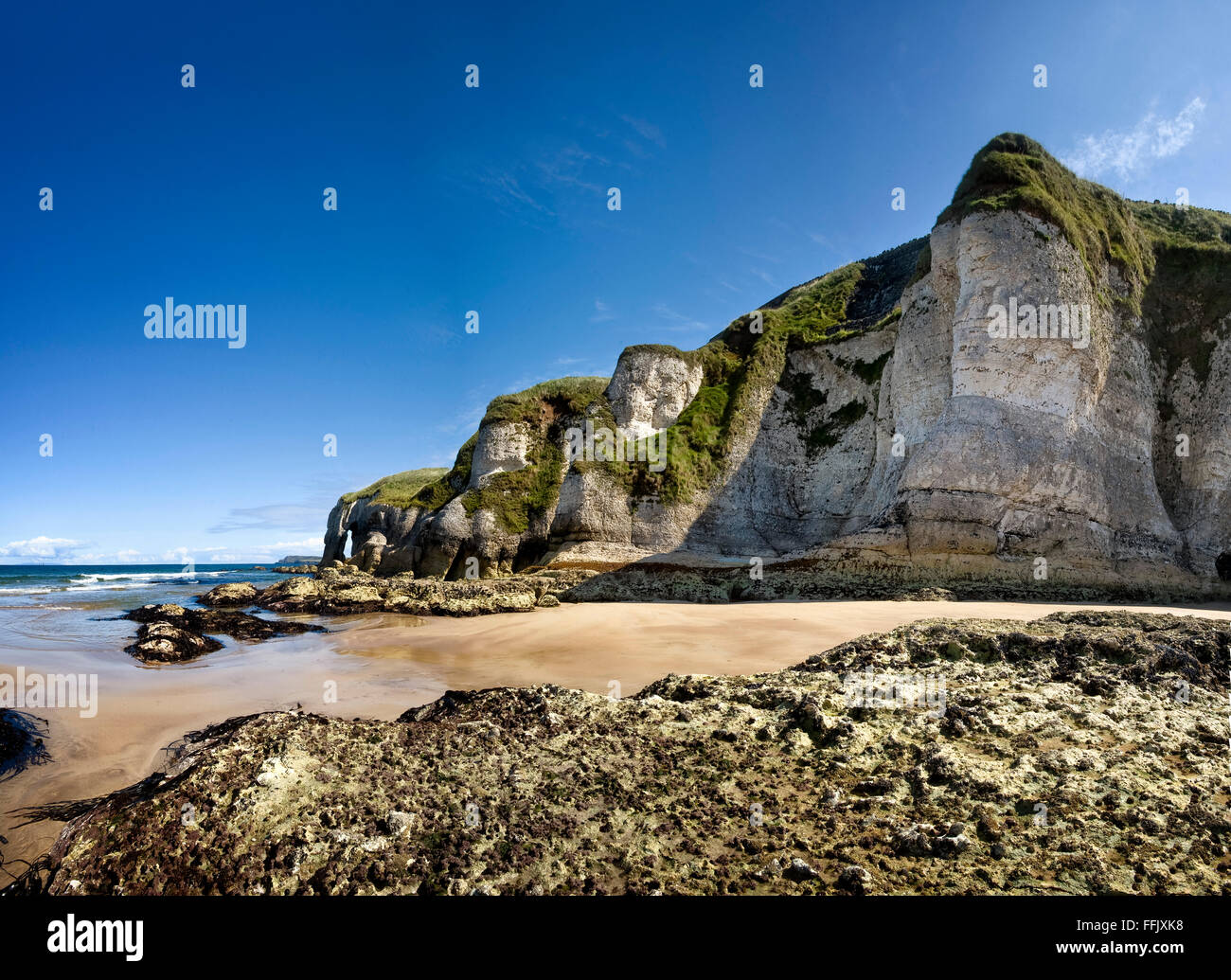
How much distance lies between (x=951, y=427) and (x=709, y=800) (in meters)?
19.4

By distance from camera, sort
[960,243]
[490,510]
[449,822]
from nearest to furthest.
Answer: [449,822]
[960,243]
[490,510]

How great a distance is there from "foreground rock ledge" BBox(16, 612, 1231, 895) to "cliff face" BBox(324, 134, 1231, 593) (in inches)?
601

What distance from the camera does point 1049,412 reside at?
1914 cm

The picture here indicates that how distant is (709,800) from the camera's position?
316 cm

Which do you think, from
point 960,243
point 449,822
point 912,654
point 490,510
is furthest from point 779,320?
point 449,822

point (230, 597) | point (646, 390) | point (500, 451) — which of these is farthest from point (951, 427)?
point (230, 597)

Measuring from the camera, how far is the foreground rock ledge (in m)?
2.51

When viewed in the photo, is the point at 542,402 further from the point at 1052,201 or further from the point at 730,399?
the point at 1052,201

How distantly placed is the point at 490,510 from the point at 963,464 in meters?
19.0

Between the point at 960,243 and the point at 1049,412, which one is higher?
the point at 960,243

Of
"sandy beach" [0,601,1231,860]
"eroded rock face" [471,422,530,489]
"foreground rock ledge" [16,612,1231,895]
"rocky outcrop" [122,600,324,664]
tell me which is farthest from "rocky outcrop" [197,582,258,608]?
"foreground rock ledge" [16,612,1231,895]

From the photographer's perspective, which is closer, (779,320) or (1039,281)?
(1039,281)
